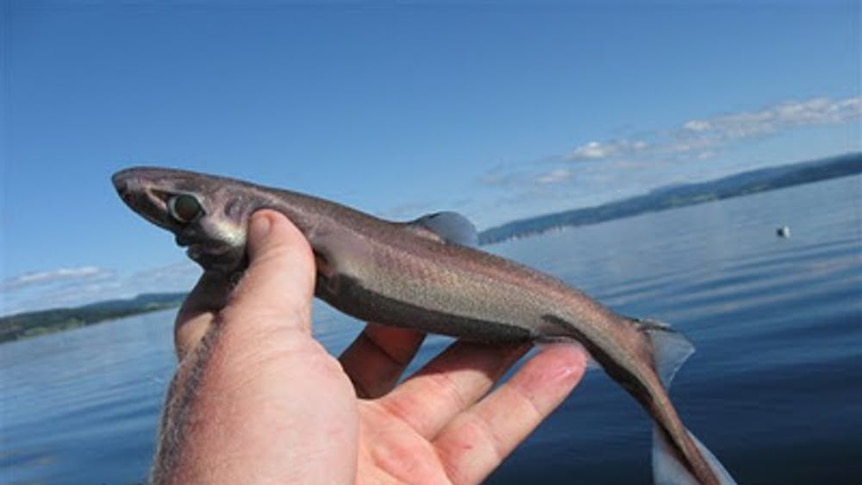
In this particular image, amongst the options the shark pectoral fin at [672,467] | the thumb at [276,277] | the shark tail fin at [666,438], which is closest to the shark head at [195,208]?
the thumb at [276,277]

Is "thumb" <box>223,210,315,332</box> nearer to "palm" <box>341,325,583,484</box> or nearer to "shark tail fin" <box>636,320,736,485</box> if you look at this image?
"palm" <box>341,325,583,484</box>

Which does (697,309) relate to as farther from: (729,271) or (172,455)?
(172,455)

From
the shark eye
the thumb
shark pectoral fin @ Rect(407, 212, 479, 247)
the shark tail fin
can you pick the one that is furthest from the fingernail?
the shark tail fin

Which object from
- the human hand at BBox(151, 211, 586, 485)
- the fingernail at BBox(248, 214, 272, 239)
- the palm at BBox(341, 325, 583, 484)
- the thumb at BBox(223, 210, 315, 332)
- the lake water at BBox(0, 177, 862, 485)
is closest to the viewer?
the human hand at BBox(151, 211, 586, 485)

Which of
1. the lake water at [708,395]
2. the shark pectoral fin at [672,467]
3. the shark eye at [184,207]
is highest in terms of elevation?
the shark eye at [184,207]

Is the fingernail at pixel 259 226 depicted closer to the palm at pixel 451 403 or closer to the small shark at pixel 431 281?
the small shark at pixel 431 281

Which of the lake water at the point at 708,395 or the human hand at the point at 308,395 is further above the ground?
the human hand at the point at 308,395

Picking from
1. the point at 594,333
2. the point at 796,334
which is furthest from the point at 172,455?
the point at 796,334

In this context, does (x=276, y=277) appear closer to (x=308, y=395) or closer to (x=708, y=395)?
(x=308, y=395)
